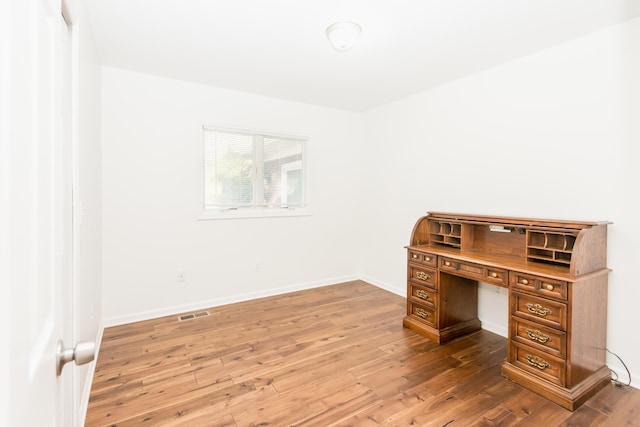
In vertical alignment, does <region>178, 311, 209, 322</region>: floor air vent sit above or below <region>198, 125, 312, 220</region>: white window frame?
below

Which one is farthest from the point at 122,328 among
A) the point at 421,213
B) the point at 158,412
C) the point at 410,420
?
the point at 421,213

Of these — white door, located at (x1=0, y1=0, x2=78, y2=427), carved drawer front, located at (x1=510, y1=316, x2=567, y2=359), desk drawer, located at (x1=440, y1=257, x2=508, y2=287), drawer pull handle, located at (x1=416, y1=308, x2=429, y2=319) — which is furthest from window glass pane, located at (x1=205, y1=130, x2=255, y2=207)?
white door, located at (x1=0, y1=0, x2=78, y2=427)

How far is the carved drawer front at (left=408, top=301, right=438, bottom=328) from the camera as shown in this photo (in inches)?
121

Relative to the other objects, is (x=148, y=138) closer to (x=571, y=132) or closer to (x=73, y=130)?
(x=73, y=130)

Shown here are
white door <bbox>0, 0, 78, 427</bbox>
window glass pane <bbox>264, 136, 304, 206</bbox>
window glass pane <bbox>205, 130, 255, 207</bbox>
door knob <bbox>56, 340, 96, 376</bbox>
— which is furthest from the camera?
window glass pane <bbox>264, 136, 304, 206</bbox>

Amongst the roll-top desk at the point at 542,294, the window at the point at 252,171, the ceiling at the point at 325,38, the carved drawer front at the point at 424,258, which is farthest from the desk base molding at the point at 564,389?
the window at the point at 252,171

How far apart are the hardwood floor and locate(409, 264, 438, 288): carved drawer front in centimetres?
52

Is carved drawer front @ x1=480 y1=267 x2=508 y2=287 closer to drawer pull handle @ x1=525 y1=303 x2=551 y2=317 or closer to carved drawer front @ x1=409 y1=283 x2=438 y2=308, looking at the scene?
drawer pull handle @ x1=525 y1=303 x2=551 y2=317

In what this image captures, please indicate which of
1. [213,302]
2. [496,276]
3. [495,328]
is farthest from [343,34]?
[213,302]

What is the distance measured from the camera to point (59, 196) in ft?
2.57

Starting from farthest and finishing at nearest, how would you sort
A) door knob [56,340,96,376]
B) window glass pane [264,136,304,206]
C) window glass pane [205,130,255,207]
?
1. window glass pane [264,136,304,206]
2. window glass pane [205,130,255,207]
3. door knob [56,340,96,376]

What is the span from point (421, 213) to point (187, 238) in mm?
2791

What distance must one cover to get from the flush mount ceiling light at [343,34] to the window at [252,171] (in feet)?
6.33

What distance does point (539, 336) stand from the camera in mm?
2297
